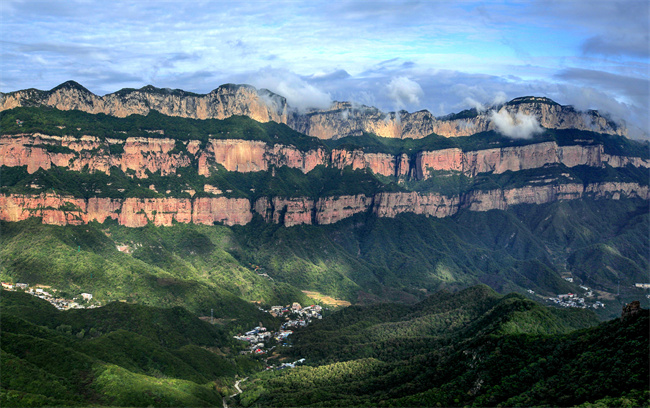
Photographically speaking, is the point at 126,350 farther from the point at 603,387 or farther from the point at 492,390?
the point at 603,387

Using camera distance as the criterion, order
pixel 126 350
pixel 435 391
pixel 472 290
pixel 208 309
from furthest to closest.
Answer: pixel 208 309
pixel 472 290
pixel 126 350
pixel 435 391

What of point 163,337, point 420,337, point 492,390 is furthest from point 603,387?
point 163,337

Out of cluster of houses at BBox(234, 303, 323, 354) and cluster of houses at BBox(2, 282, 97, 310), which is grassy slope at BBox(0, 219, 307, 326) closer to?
cluster of houses at BBox(2, 282, 97, 310)

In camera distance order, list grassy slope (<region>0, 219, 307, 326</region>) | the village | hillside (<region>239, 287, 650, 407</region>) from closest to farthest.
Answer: hillside (<region>239, 287, 650, 407</region>)
the village
grassy slope (<region>0, 219, 307, 326</region>)

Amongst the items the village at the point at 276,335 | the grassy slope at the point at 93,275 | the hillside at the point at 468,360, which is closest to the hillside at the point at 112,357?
the village at the point at 276,335

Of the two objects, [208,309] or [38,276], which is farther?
[208,309]

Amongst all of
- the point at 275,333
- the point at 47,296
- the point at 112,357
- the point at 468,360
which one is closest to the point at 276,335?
the point at 275,333

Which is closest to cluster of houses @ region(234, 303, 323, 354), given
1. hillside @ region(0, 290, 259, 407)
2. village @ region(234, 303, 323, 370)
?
village @ region(234, 303, 323, 370)

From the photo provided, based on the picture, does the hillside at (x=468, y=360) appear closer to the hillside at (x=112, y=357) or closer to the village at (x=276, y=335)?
the village at (x=276, y=335)

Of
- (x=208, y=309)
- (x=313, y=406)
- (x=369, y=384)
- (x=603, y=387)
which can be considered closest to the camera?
(x=603, y=387)
